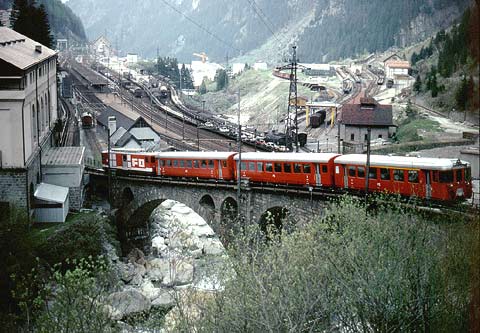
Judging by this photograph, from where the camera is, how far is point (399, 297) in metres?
17.2

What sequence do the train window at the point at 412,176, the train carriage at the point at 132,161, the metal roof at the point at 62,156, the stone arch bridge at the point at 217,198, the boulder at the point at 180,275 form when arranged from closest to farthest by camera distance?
the train window at the point at 412,176 → the stone arch bridge at the point at 217,198 → the boulder at the point at 180,275 → the metal roof at the point at 62,156 → the train carriage at the point at 132,161

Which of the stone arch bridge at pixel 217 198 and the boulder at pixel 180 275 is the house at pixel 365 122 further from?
the boulder at pixel 180 275

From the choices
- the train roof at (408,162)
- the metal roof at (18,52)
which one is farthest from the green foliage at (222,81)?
the train roof at (408,162)

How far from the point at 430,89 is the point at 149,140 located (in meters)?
31.4

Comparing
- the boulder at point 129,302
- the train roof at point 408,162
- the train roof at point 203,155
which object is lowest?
the boulder at point 129,302

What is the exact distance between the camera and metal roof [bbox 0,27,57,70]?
3162 cm

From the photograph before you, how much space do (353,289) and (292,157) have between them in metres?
13.8

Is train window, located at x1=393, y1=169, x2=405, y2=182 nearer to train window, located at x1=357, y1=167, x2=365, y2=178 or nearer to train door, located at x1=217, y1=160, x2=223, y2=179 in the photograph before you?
train window, located at x1=357, y1=167, x2=365, y2=178

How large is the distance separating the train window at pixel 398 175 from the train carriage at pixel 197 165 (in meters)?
9.99

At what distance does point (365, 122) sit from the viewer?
186ft

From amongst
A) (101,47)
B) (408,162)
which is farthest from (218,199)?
(101,47)

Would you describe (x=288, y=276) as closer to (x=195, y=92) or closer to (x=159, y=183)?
(x=159, y=183)

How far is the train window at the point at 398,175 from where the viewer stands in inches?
1020

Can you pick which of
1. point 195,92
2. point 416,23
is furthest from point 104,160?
point 416,23
